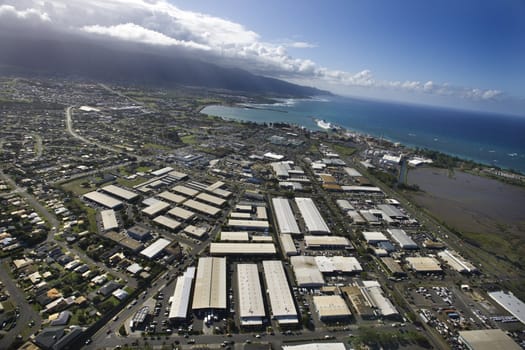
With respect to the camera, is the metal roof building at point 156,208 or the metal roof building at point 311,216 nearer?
the metal roof building at point 156,208

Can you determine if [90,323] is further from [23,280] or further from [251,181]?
[251,181]

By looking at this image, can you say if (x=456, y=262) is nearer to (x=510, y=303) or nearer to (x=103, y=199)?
(x=510, y=303)

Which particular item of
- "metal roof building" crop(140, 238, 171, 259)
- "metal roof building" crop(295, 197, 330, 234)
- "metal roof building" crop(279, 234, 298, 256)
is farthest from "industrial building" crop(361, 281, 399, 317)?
"metal roof building" crop(140, 238, 171, 259)

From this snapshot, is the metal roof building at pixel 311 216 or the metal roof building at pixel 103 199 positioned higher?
the metal roof building at pixel 311 216

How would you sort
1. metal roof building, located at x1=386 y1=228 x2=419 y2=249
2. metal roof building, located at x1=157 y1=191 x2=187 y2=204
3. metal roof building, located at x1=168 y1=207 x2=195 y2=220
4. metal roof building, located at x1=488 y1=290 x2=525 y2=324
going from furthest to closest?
metal roof building, located at x1=157 y1=191 x2=187 y2=204
metal roof building, located at x1=168 y1=207 x2=195 y2=220
metal roof building, located at x1=386 y1=228 x2=419 y2=249
metal roof building, located at x1=488 y1=290 x2=525 y2=324

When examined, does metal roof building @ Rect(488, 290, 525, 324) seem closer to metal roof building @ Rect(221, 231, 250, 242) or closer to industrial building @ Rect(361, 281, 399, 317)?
industrial building @ Rect(361, 281, 399, 317)

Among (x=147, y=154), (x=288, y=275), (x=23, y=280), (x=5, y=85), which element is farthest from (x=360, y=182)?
(x=5, y=85)

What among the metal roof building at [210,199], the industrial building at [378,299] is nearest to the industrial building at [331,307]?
the industrial building at [378,299]

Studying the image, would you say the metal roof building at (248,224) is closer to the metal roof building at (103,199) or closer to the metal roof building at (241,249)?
the metal roof building at (241,249)
